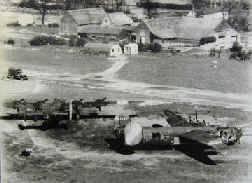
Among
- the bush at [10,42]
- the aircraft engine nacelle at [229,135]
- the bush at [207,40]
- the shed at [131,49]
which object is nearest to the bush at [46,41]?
the bush at [10,42]

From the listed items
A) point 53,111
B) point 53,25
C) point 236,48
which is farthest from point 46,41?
point 236,48

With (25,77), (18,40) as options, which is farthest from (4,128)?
(18,40)

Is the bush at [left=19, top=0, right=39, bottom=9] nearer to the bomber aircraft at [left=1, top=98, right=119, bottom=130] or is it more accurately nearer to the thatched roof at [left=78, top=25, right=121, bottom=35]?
the thatched roof at [left=78, top=25, right=121, bottom=35]

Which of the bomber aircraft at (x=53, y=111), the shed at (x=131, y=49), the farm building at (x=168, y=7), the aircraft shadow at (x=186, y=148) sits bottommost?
the aircraft shadow at (x=186, y=148)

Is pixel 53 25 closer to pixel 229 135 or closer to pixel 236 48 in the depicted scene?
pixel 236 48

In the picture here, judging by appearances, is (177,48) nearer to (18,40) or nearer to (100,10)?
(100,10)

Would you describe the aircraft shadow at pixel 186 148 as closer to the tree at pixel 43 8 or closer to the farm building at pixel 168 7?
the farm building at pixel 168 7
